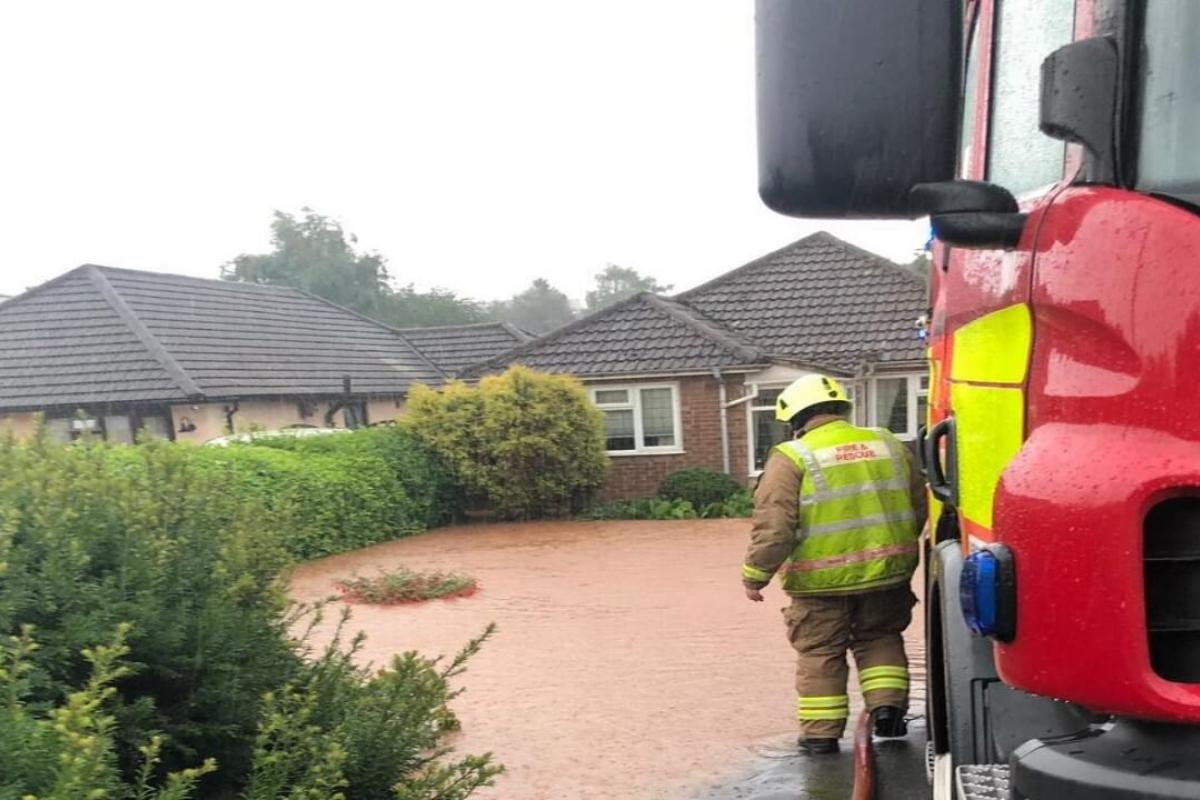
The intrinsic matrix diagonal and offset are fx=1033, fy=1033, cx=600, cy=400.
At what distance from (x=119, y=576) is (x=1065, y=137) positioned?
2.54m

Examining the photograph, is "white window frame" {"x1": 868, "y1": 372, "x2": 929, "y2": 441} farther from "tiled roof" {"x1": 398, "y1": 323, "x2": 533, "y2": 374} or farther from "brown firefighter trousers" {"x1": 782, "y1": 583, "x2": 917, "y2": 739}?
"tiled roof" {"x1": 398, "y1": 323, "x2": 533, "y2": 374}

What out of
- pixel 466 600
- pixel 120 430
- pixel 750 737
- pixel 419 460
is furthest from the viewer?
pixel 120 430

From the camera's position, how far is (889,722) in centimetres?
457

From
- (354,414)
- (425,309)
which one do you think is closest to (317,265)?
(425,309)

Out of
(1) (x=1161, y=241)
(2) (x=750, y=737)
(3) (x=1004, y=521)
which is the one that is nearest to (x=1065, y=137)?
(1) (x=1161, y=241)

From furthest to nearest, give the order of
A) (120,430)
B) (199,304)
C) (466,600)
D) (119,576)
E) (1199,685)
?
(199,304) → (120,430) → (466,600) → (119,576) → (1199,685)

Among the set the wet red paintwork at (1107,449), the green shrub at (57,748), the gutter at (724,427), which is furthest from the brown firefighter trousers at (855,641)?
the gutter at (724,427)

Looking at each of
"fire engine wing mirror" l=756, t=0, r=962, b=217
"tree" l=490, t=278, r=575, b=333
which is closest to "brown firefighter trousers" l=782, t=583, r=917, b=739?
"fire engine wing mirror" l=756, t=0, r=962, b=217

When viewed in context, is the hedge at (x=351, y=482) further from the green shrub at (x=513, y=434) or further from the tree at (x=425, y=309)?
the tree at (x=425, y=309)

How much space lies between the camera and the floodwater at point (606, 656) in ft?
17.1

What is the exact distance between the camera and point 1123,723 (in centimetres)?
132

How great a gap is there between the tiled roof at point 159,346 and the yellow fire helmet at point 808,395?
18.1 metres

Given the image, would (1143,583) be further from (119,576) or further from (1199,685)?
(119,576)

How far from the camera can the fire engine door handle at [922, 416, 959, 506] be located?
2.26m
